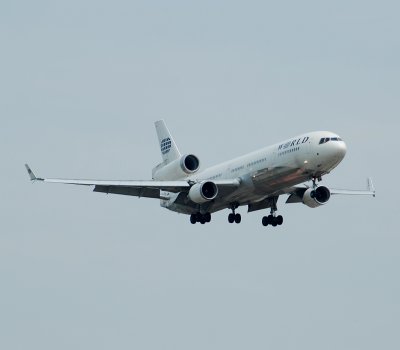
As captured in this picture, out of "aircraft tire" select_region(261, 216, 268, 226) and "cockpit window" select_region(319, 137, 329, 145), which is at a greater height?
"cockpit window" select_region(319, 137, 329, 145)

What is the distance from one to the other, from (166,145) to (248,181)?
15.7m

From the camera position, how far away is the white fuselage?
7900cm

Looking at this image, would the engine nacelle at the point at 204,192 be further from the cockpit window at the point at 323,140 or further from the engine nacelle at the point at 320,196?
the cockpit window at the point at 323,140

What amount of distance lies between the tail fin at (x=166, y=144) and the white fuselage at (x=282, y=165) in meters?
9.50

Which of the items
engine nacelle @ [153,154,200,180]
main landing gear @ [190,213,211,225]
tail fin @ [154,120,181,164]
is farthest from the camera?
tail fin @ [154,120,181,164]

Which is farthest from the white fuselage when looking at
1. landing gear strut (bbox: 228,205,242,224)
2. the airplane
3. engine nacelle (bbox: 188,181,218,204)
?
landing gear strut (bbox: 228,205,242,224)

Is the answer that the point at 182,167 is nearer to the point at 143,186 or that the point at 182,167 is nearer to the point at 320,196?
the point at 143,186

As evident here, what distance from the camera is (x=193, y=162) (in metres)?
89.5

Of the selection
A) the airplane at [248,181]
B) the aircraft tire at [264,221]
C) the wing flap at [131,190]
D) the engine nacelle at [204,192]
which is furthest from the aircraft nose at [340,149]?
the wing flap at [131,190]

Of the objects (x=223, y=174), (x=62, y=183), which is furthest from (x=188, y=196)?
(x=62, y=183)

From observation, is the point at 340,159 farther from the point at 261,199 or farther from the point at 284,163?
the point at 261,199

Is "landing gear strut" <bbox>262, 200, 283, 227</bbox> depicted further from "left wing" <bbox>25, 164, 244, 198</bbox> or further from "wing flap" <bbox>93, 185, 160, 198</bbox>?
"wing flap" <bbox>93, 185, 160, 198</bbox>

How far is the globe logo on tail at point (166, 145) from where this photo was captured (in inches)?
3816

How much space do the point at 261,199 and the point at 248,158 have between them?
3.69m
